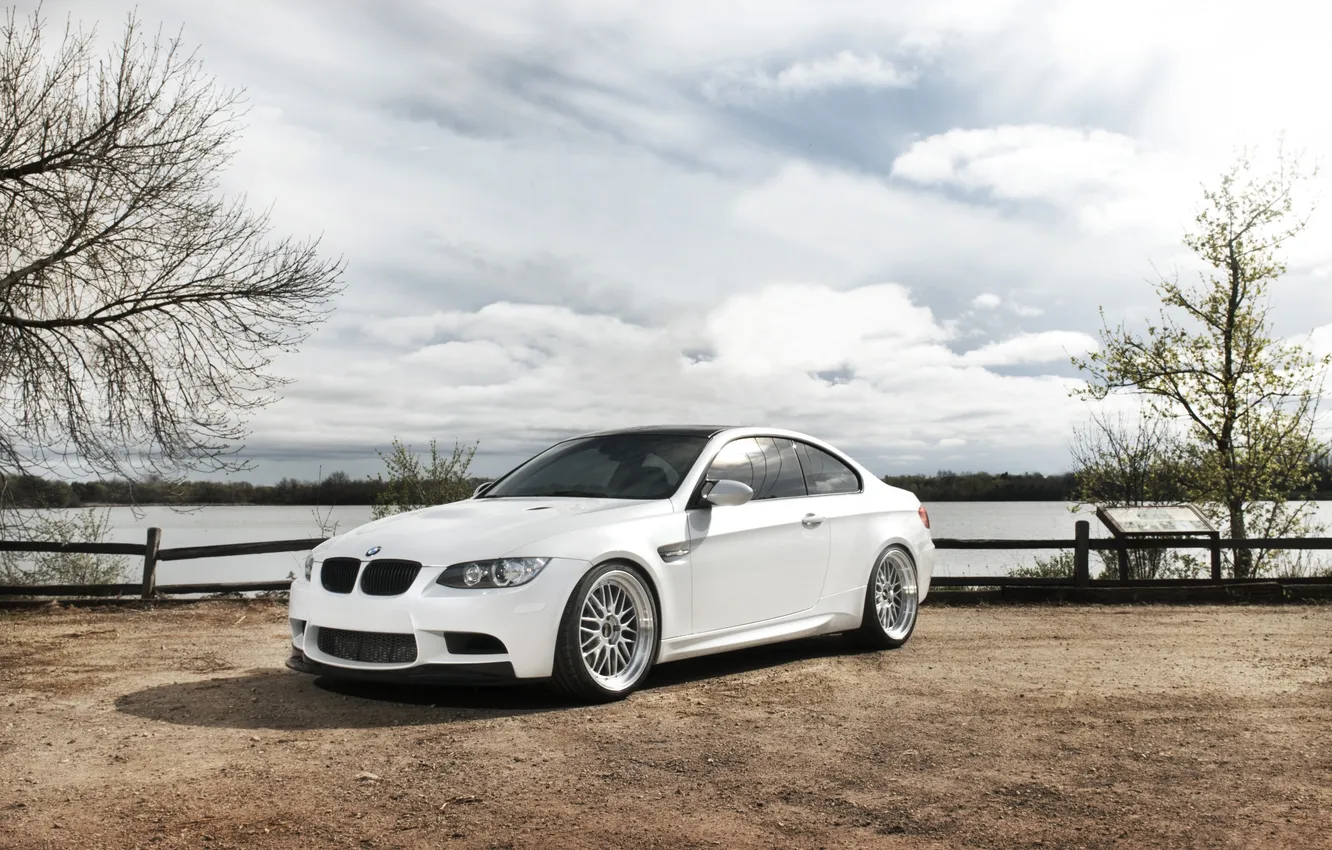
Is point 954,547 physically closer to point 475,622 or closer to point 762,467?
point 762,467

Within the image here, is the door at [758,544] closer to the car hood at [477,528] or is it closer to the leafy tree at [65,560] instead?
the car hood at [477,528]

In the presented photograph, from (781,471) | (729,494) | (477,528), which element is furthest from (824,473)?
(477,528)

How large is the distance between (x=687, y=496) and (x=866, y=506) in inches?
82.8

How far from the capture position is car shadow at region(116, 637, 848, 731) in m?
5.96

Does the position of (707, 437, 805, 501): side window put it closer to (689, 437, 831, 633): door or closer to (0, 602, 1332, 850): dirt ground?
(689, 437, 831, 633): door

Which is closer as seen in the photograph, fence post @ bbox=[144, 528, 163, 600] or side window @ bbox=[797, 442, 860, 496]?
side window @ bbox=[797, 442, 860, 496]

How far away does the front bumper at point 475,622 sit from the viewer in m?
5.93

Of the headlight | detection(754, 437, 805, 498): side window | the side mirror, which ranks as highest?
detection(754, 437, 805, 498): side window

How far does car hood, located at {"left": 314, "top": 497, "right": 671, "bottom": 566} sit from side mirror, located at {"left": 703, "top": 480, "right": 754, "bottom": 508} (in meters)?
0.31

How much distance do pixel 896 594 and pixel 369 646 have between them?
454cm

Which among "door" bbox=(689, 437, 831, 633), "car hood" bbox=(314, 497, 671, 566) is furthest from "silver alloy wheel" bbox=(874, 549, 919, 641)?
"car hood" bbox=(314, 497, 671, 566)

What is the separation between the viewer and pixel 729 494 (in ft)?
22.6

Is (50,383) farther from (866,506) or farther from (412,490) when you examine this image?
(866,506)

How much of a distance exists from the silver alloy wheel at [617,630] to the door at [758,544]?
45 centimetres
